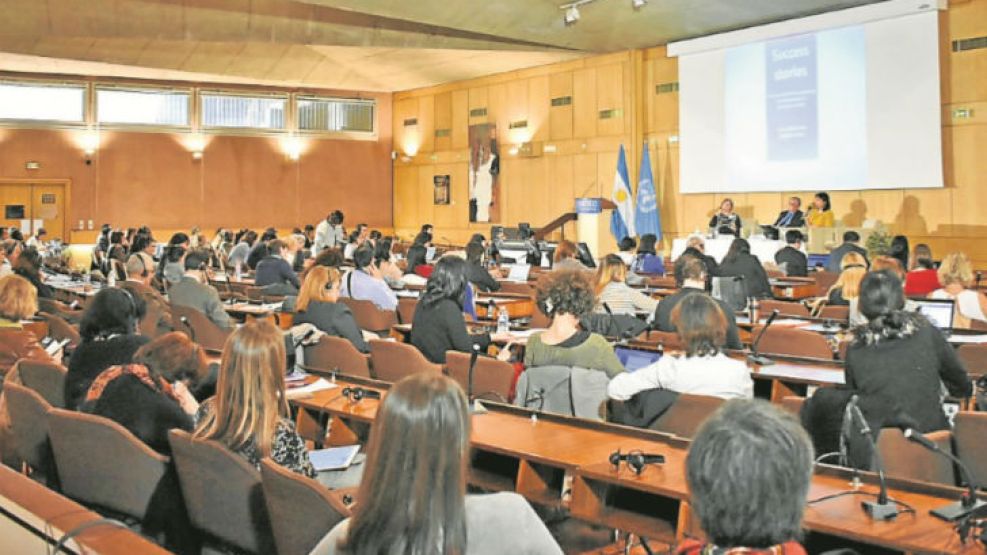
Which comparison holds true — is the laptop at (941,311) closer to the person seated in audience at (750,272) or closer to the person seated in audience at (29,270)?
the person seated in audience at (750,272)

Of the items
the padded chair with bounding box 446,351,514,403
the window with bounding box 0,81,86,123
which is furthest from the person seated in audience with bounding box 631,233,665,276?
the window with bounding box 0,81,86,123

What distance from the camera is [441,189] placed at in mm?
23328

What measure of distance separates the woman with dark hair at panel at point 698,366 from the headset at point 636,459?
102cm

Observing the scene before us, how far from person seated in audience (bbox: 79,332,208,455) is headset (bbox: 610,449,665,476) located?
5.43 ft

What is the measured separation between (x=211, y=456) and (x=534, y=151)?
710 inches

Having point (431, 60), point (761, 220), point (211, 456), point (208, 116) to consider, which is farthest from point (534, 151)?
point (211, 456)

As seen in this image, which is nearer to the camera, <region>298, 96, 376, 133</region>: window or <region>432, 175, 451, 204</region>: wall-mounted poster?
<region>432, 175, 451, 204</region>: wall-mounted poster

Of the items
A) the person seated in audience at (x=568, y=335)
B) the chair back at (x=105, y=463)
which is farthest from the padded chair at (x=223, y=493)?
the person seated in audience at (x=568, y=335)

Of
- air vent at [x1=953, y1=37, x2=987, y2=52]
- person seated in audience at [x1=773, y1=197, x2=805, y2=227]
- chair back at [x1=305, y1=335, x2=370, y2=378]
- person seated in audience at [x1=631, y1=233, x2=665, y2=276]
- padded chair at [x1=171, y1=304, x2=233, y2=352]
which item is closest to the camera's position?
chair back at [x1=305, y1=335, x2=370, y2=378]

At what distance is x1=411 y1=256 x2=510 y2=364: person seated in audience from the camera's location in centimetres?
649

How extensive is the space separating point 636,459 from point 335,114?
21.6m

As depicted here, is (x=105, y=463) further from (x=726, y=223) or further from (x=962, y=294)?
(x=726, y=223)

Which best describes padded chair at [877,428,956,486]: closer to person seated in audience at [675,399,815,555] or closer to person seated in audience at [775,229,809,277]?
person seated in audience at [675,399,815,555]

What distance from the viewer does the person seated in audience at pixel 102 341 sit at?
4.67m
